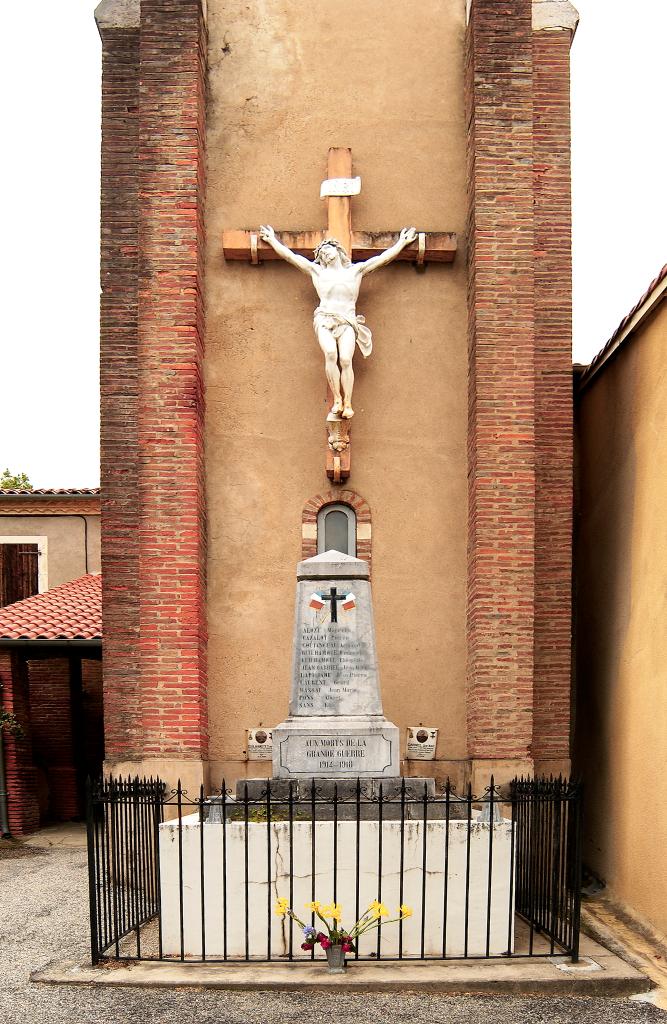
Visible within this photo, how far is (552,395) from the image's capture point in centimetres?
1070

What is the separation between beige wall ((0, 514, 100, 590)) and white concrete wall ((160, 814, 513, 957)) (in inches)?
523

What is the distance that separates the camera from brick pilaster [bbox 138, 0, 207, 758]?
31.5 feet

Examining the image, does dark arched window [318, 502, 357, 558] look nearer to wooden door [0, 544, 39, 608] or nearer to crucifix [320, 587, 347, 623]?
crucifix [320, 587, 347, 623]

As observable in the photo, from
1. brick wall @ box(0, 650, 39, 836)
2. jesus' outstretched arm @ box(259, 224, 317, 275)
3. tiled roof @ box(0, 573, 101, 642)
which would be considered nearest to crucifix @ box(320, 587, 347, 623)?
jesus' outstretched arm @ box(259, 224, 317, 275)

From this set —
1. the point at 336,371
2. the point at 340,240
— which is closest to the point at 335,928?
the point at 336,371

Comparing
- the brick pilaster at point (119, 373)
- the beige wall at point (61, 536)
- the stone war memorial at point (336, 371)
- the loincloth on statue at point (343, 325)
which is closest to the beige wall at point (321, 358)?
the stone war memorial at point (336, 371)

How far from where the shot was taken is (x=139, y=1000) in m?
6.44

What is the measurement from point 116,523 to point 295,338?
2.55m

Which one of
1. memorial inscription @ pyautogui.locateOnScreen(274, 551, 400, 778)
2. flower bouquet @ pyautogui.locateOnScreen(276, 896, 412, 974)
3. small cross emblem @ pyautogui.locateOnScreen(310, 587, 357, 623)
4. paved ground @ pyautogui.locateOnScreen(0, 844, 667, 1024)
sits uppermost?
small cross emblem @ pyautogui.locateOnScreen(310, 587, 357, 623)

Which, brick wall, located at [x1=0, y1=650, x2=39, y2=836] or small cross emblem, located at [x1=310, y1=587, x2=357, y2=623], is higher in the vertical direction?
small cross emblem, located at [x1=310, y1=587, x2=357, y2=623]

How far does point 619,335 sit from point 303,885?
585cm

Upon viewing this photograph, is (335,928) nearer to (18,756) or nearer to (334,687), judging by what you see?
(334,687)

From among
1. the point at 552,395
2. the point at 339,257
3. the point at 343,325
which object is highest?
the point at 339,257

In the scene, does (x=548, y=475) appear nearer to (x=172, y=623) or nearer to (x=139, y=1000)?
(x=172, y=623)
